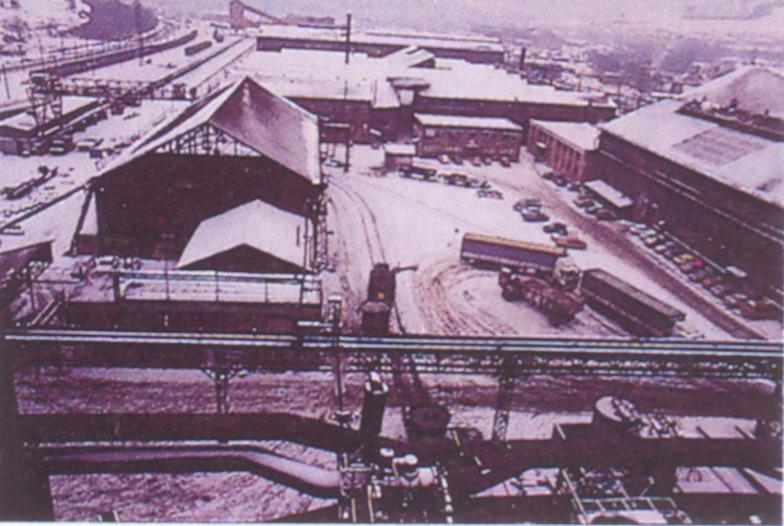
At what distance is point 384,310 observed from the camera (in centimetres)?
2233

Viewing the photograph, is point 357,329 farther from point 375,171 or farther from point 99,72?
point 99,72

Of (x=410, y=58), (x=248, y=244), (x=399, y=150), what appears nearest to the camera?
(x=248, y=244)

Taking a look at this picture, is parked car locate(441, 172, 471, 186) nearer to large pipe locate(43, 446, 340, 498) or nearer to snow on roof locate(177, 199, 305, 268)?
snow on roof locate(177, 199, 305, 268)

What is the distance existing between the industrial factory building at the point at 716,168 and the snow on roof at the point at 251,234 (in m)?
21.4

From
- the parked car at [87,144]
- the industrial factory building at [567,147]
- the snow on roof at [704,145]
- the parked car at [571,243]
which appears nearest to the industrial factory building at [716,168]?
the snow on roof at [704,145]

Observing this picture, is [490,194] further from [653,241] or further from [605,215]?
[653,241]

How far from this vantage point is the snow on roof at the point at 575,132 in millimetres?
44416

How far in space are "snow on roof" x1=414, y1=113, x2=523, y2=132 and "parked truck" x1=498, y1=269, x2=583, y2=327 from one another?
78.5ft

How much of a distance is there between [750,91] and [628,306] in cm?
2877

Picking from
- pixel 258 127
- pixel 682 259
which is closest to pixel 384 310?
pixel 258 127

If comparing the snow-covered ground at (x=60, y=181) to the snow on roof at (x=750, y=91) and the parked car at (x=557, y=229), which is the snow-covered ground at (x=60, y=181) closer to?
the parked car at (x=557, y=229)

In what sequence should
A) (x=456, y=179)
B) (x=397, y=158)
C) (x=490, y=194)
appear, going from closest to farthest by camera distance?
(x=490, y=194) → (x=456, y=179) → (x=397, y=158)

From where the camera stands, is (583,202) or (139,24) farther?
(139,24)

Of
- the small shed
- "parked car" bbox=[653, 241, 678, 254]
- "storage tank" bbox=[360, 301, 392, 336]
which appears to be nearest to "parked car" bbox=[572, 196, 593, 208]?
"parked car" bbox=[653, 241, 678, 254]
